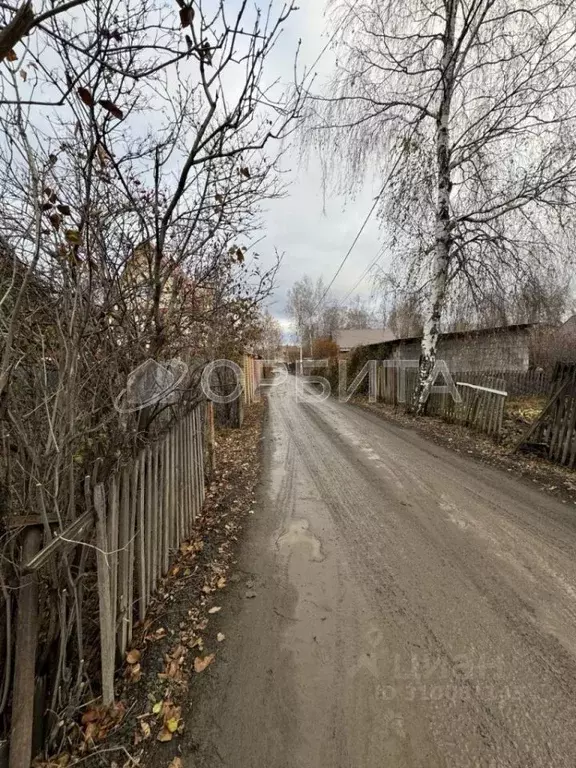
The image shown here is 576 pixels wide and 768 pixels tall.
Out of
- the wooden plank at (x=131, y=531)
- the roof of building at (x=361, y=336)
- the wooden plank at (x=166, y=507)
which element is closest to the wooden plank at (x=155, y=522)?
the wooden plank at (x=166, y=507)

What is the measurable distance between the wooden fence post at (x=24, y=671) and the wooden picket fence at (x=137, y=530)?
0.32 meters

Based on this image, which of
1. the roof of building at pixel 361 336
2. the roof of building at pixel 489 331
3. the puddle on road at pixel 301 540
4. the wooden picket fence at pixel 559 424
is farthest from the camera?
the roof of building at pixel 361 336

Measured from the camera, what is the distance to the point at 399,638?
7.37 feet

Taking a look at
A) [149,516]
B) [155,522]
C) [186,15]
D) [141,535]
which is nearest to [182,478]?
[155,522]

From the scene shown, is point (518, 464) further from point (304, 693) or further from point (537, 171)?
point (537, 171)

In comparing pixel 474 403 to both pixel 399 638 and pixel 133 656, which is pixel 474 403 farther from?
pixel 133 656

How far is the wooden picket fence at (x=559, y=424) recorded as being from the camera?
524cm

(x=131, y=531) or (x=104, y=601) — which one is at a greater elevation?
(x=131, y=531)

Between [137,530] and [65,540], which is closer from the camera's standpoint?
[65,540]

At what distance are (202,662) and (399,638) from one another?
1.20 metres

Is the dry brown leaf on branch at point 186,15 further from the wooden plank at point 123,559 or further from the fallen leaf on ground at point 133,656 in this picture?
the fallen leaf on ground at point 133,656

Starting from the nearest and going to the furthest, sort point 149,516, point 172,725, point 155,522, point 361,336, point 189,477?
point 172,725, point 149,516, point 155,522, point 189,477, point 361,336

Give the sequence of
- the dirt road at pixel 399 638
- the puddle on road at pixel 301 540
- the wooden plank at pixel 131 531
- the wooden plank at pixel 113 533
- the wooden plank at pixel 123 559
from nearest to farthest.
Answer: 1. the dirt road at pixel 399 638
2. the wooden plank at pixel 113 533
3. the wooden plank at pixel 123 559
4. the wooden plank at pixel 131 531
5. the puddle on road at pixel 301 540

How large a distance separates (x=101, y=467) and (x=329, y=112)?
9681 millimetres
